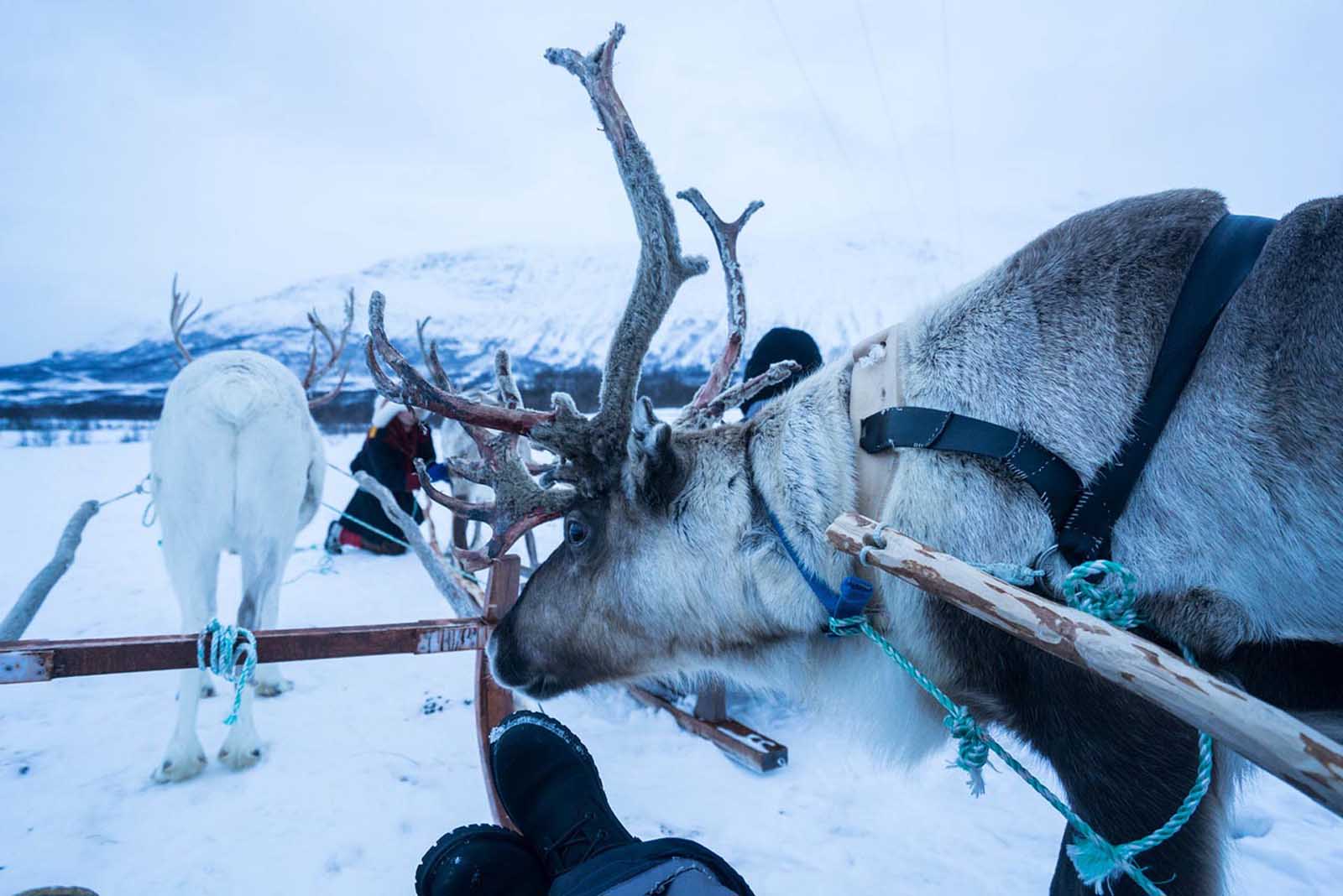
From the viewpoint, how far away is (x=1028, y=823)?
9.17 feet

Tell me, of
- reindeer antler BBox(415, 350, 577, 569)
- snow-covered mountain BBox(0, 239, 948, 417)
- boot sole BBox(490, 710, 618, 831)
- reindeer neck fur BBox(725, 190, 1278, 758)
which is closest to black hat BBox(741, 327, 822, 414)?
reindeer antler BBox(415, 350, 577, 569)

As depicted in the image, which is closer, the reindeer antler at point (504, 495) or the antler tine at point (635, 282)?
the antler tine at point (635, 282)

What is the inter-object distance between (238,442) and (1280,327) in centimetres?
375

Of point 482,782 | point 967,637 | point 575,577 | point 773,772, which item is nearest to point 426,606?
point 482,782

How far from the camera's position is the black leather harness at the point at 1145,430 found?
1116mm

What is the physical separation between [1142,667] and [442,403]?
1693mm

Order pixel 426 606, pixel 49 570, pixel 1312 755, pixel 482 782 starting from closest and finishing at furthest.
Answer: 1. pixel 1312 755
2. pixel 49 570
3. pixel 482 782
4. pixel 426 606

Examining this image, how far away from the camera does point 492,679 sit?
7.38ft

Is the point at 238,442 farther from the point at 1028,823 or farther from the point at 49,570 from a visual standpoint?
the point at 1028,823

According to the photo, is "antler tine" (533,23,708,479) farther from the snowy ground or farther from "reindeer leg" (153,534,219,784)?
"reindeer leg" (153,534,219,784)

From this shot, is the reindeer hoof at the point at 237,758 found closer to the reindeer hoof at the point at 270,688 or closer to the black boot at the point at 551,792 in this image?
the reindeer hoof at the point at 270,688

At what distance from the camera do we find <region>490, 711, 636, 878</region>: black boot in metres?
1.94

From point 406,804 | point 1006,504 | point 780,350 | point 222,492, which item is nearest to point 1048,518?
point 1006,504

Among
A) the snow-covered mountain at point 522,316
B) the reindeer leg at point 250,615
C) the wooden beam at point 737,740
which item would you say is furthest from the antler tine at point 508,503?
the snow-covered mountain at point 522,316
